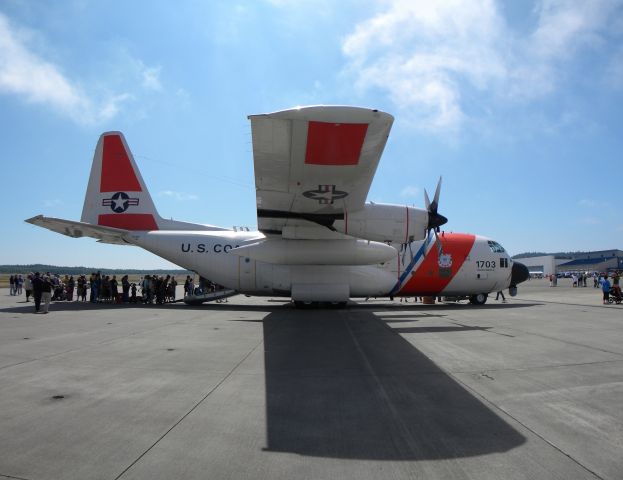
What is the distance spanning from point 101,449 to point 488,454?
10.6ft

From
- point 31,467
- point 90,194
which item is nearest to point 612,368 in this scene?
point 31,467

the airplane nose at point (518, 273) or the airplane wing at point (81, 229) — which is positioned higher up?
the airplane wing at point (81, 229)

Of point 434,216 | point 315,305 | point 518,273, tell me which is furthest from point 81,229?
point 518,273

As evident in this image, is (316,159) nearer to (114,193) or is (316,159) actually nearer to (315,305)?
(315,305)

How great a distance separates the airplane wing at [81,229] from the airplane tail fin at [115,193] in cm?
56

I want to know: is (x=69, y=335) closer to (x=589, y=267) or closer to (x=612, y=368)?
(x=612, y=368)

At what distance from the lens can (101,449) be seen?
349 cm

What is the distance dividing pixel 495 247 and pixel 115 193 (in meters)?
17.7

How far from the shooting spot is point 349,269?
57.2 ft

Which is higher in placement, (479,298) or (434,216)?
(434,216)

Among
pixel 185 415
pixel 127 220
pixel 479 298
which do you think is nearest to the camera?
pixel 185 415

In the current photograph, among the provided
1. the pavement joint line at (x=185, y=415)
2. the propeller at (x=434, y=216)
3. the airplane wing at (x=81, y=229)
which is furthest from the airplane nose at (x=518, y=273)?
the airplane wing at (x=81, y=229)

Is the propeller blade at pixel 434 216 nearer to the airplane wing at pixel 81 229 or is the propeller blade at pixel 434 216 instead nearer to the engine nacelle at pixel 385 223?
the engine nacelle at pixel 385 223

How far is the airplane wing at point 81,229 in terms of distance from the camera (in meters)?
16.1
